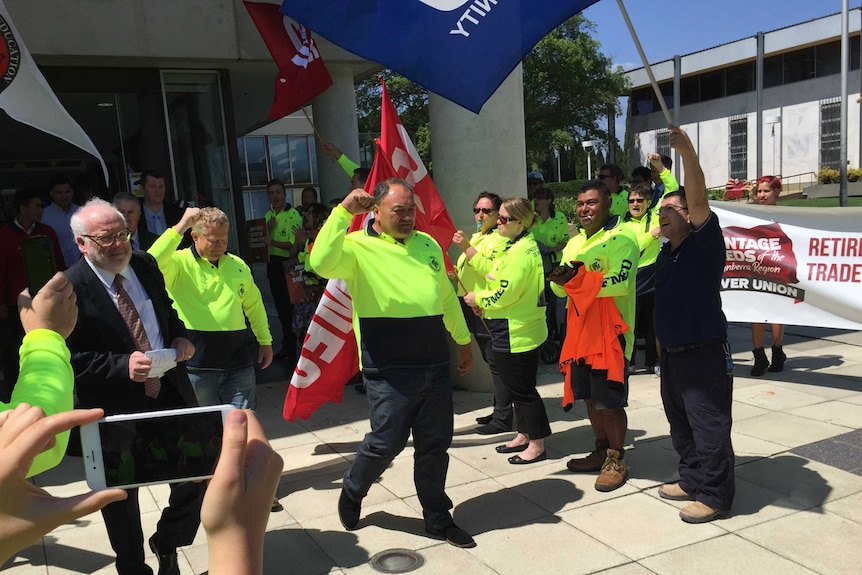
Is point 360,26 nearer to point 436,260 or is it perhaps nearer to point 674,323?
point 436,260

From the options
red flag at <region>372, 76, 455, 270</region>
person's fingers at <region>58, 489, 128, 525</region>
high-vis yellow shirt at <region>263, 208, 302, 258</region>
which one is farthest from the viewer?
high-vis yellow shirt at <region>263, 208, 302, 258</region>

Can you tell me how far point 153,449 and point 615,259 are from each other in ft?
11.8

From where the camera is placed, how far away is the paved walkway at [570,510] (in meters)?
3.76

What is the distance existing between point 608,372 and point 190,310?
8.75ft

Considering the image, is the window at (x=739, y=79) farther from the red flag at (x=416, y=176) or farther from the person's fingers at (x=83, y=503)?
the person's fingers at (x=83, y=503)

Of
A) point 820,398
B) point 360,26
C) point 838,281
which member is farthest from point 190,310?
point 838,281

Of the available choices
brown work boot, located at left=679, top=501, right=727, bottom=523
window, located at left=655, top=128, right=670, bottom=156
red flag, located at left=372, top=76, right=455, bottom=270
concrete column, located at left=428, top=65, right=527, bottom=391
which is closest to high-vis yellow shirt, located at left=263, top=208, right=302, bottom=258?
concrete column, located at left=428, top=65, right=527, bottom=391

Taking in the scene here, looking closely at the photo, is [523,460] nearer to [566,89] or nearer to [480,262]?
[480,262]

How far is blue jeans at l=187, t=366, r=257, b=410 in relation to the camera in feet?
14.3

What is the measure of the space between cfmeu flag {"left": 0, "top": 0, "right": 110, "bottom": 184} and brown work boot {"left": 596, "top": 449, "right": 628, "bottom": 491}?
3579 mm

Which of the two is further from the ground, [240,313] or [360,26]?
[360,26]

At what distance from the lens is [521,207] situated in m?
5.14

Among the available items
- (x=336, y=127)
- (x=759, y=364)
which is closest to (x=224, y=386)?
(x=759, y=364)

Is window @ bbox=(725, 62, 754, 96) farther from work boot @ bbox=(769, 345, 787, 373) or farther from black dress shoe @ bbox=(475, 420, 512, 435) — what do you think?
black dress shoe @ bbox=(475, 420, 512, 435)
